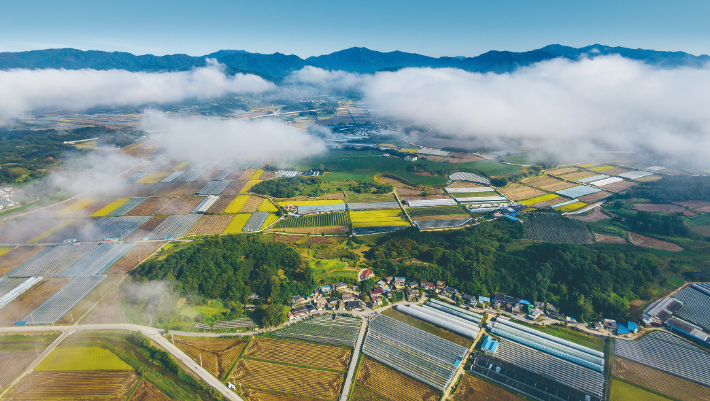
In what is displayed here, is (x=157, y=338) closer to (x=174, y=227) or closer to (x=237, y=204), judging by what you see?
(x=174, y=227)

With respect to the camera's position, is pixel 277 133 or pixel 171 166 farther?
pixel 277 133

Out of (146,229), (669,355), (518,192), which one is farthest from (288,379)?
(518,192)

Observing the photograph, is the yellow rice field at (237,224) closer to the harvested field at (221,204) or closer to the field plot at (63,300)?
the harvested field at (221,204)

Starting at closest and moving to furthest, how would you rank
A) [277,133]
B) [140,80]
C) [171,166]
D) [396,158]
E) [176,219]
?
[176,219]
[171,166]
[396,158]
[277,133]
[140,80]

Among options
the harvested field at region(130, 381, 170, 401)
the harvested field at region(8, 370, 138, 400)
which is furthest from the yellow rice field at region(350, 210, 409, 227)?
the harvested field at region(8, 370, 138, 400)

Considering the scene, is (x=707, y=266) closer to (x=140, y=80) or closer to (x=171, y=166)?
(x=171, y=166)

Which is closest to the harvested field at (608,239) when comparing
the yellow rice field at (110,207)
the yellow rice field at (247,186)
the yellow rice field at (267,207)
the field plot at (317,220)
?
the field plot at (317,220)

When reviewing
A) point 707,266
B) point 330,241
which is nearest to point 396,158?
point 330,241
